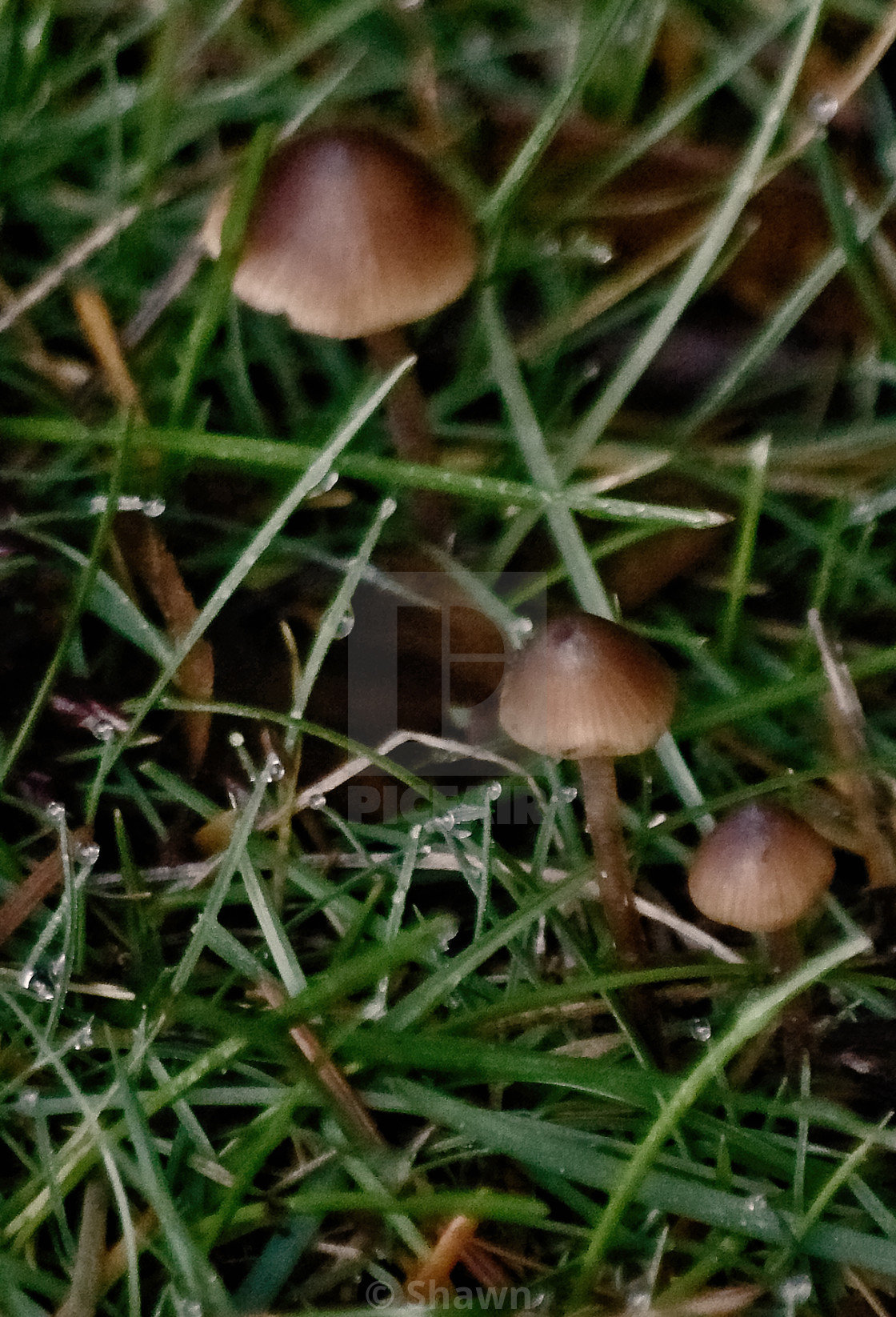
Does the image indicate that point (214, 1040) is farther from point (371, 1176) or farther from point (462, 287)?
point (462, 287)

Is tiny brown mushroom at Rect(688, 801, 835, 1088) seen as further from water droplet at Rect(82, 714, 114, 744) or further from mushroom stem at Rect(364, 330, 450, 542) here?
water droplet at Rect(82, 714, 114, 744)

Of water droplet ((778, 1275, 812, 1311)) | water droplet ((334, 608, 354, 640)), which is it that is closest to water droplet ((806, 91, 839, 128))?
water droplet ((334, 608, 354, 640))

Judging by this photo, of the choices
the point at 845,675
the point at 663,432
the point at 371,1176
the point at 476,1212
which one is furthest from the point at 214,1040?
the point at 663,432

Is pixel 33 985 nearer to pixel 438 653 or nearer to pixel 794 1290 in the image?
pixel 438 653

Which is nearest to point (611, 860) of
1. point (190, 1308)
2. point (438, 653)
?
point (438, 653)

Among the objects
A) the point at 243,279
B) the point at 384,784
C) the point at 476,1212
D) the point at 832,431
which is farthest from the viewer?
the point at 832,431
